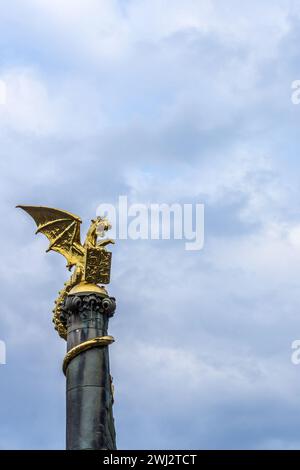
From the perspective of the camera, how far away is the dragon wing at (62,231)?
41.8m

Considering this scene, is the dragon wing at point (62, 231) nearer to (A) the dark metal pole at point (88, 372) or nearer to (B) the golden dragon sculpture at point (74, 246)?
(B) the golden dragon sculpture at point (74, 246)

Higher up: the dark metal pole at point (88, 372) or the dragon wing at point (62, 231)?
the dragon wing at point (62, 231)

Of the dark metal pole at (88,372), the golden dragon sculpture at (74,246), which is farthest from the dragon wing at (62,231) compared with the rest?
the dark metal pole at (88,372)

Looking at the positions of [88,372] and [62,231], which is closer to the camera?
[88,372]

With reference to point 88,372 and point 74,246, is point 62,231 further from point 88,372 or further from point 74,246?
point 88,372

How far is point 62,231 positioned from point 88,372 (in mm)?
5492

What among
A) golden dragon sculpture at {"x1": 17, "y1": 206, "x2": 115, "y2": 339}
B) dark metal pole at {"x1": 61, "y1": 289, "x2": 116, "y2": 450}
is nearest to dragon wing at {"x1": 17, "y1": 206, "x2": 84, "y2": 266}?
golden dragon sculpture at {"x1": 17, "y1": 206, "x2": 115, "y2": 339}

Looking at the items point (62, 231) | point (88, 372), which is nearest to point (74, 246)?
point (62, 231)

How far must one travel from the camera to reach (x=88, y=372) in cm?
Answer: 3916

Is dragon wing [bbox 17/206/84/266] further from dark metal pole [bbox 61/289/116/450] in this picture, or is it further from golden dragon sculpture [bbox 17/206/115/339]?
dark metal pole [bbox 61/289/116/450]

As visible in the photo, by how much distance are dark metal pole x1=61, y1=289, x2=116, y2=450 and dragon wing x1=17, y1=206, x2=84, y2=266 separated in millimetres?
2035

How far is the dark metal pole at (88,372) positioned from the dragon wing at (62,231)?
2035 millimetres

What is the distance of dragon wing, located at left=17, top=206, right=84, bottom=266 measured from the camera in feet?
137
